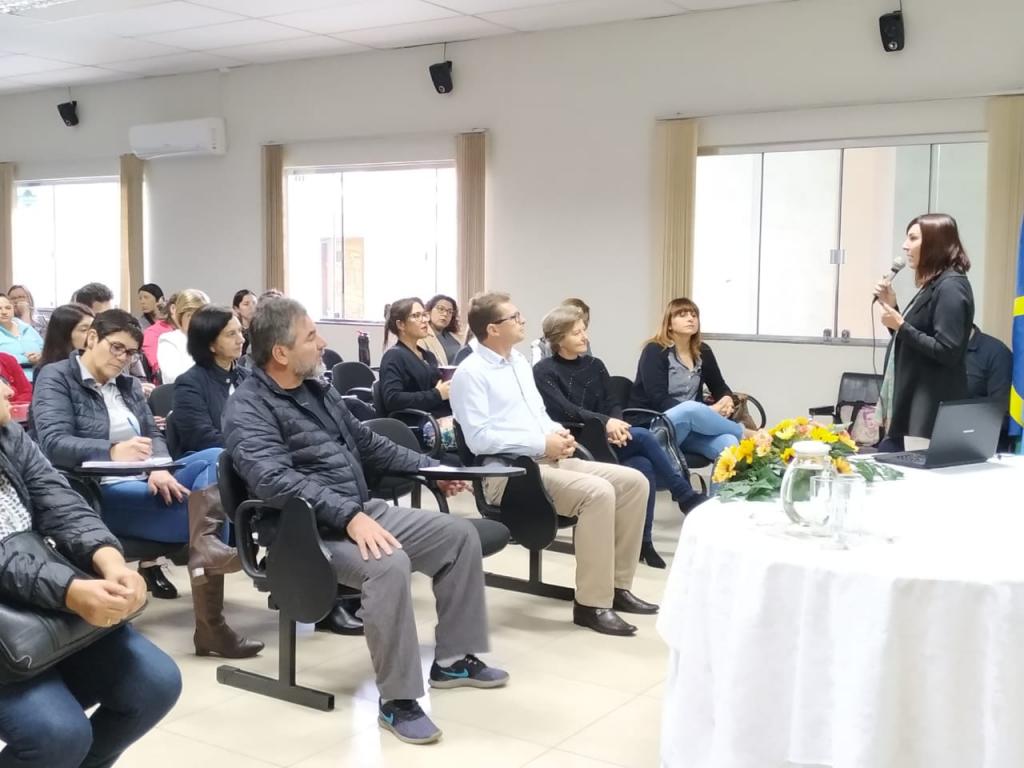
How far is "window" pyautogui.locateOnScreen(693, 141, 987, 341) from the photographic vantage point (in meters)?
7.67

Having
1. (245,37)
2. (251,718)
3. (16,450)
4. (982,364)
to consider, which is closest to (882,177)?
(982,364)

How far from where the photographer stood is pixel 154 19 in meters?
8.02

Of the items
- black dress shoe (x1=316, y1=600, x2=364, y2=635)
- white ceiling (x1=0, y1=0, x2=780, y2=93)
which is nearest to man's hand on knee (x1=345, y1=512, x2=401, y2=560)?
black dress shoe (x1=316, y1=600, x2=364, y2=635)

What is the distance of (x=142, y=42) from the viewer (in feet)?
29.1

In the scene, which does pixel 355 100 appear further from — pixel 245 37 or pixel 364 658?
pixel 364 658

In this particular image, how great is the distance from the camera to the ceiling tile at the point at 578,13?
728 centimetres

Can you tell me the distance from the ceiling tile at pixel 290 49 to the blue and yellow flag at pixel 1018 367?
18.2ft

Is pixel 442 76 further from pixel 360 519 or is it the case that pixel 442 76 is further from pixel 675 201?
pixel 360 519

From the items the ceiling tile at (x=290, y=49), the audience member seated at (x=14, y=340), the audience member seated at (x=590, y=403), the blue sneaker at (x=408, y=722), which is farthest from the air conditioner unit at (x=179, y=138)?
the blue sneaker at (x=408, y=722)

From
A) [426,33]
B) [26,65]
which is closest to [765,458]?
[426,33]

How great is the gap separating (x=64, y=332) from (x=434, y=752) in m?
2.74

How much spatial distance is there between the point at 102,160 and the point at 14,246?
63.1 inches

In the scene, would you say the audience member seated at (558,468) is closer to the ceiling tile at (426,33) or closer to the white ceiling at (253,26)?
the white ceiling at (253,26)

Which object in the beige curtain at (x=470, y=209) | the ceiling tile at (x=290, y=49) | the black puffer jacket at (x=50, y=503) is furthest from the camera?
the ceiling tile at (x=290, y=49)
